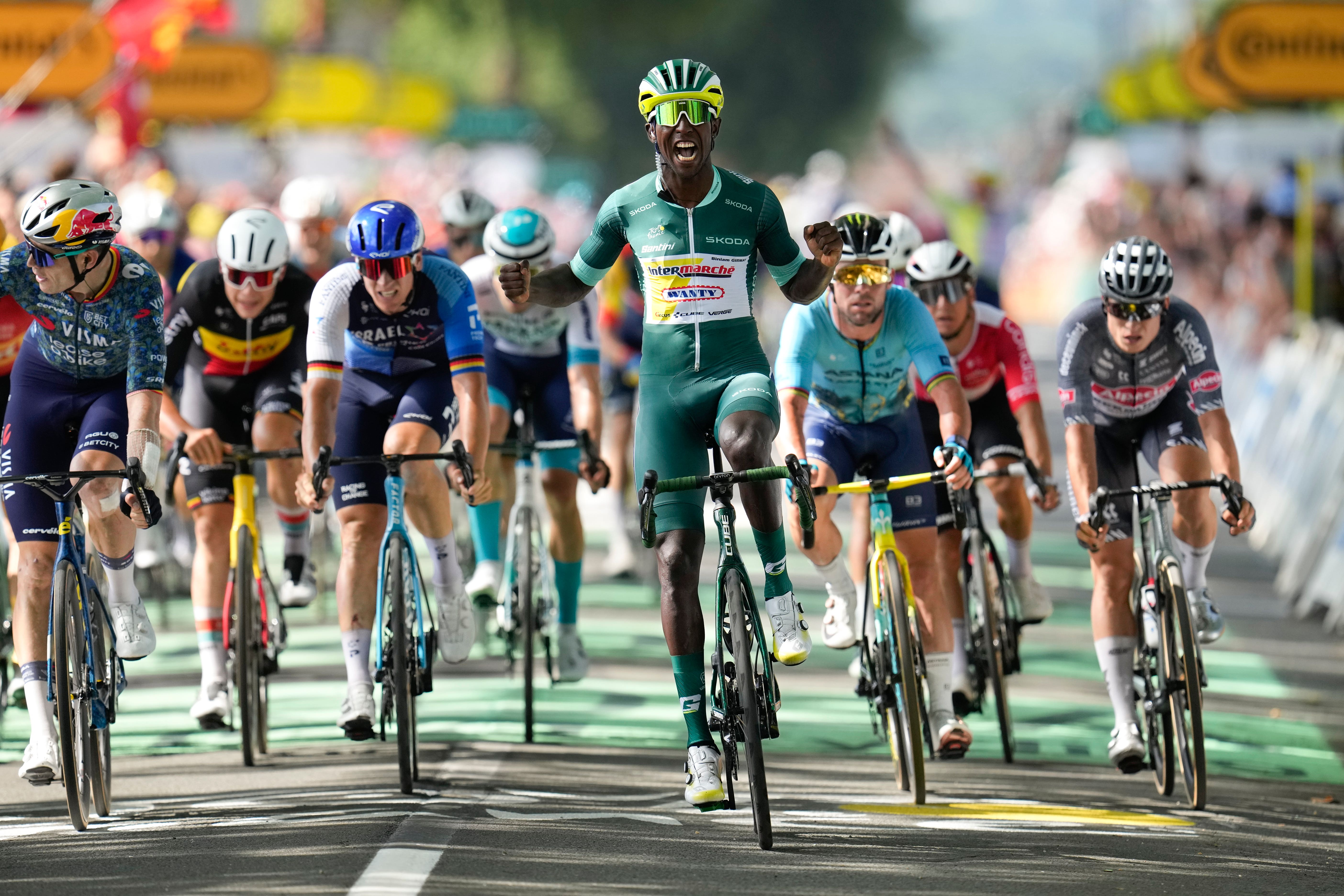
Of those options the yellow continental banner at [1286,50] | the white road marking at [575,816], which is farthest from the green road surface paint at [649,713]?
the yellow continental banner at [1286,50]

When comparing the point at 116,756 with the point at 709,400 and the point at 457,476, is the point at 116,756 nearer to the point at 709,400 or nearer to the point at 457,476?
the point at 457,476

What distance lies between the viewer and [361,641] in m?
8.63

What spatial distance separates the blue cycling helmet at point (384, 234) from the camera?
338 inches

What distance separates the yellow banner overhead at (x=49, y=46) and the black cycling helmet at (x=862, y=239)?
1467cm

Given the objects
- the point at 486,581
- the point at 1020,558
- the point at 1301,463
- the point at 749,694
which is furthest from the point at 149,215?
the point at 1301,463

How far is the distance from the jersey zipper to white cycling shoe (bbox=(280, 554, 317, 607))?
128 inches

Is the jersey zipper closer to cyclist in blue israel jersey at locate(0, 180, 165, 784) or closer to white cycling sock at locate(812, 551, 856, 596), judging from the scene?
white cycling sock at locate(812, 551, 856, 596)

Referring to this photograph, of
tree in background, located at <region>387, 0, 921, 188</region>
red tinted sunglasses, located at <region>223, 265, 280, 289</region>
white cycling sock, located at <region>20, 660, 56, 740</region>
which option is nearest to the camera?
white cycling sock, located at <region>20, 660, 56, 740</region>

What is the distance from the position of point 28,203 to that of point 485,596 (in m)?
3.41

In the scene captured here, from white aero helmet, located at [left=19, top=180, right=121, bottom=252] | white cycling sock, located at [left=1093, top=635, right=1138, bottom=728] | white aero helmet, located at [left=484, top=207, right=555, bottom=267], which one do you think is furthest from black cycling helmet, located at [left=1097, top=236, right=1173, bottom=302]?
white aero helmet, located at [left=19, top=180, right=121, bottom=252]

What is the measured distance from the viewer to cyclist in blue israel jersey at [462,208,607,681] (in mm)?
10281

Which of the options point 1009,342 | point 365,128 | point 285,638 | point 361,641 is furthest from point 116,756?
point 365,128

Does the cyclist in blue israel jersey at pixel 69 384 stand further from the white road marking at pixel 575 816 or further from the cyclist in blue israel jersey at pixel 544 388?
the cyclist in blue israel jersey at pixel 544 388

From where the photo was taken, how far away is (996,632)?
962cm
